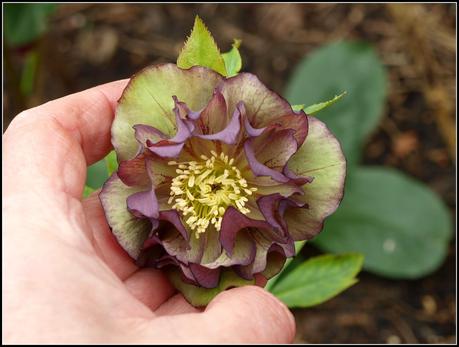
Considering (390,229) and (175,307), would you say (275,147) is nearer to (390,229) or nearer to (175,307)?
(175,307)

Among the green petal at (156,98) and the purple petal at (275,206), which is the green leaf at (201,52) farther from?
the purple petal at (275,206)

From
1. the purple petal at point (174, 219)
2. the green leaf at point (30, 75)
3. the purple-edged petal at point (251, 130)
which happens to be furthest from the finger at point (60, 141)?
the green leaf at point (30, 75)

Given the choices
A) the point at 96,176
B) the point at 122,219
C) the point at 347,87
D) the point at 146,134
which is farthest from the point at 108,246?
the point at 347,87

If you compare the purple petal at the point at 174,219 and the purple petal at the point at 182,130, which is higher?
the purple petal at the point at 182,130

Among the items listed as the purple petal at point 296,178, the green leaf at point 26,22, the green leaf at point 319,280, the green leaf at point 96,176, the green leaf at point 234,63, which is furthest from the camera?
the green leaf at point 26,22

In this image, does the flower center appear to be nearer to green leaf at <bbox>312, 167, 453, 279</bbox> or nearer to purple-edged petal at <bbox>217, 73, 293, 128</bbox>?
purple-edged petal at <bbox>217, 73, 293, 128</bbox>

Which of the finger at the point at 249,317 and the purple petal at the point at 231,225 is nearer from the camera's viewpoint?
the finger at the point at 249,317
